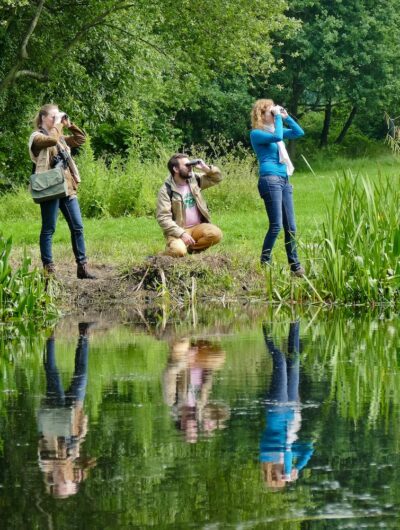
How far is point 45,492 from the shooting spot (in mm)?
4797

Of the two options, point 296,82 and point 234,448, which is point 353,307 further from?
point 296,82

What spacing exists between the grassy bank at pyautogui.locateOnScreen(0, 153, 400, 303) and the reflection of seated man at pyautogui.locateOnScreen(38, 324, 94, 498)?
4.50m

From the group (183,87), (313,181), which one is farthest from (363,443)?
(313,181)

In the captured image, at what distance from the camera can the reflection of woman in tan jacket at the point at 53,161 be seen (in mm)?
12180

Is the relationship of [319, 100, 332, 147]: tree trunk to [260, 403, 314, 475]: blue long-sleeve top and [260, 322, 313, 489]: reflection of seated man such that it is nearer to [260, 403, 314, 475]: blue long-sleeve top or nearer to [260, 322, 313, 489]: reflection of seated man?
[260, 322, 313, 489]: reflection of seated man

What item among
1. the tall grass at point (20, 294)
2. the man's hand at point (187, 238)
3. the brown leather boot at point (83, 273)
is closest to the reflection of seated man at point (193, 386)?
the tall grass at point (20, 294)

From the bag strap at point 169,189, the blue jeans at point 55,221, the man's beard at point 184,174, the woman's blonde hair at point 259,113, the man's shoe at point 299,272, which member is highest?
the woman's blonde hair at point 259,113

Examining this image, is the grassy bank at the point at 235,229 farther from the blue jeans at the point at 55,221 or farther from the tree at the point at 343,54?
the tree at the point at 343,54

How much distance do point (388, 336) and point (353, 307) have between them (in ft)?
8.57

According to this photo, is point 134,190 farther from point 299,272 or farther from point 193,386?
point 193,386

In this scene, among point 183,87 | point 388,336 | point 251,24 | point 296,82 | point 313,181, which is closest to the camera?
point 388,336

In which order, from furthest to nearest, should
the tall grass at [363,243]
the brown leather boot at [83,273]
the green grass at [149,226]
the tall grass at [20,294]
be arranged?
the green grass at [149,226], the brown leather boot at [83,273], the tall grass at [363,243], the tall grass at [20,294]

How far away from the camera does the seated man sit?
12523 mm

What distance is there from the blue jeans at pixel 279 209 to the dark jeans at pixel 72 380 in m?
3.48
